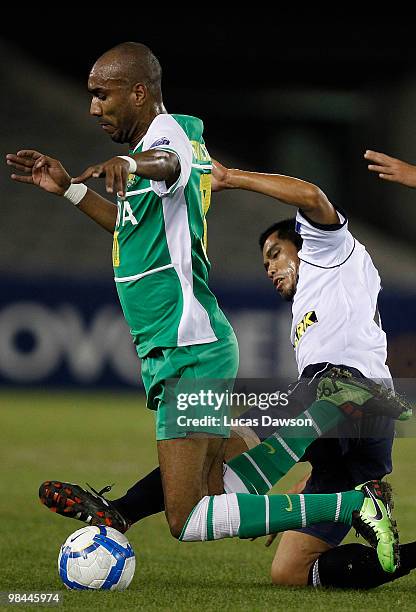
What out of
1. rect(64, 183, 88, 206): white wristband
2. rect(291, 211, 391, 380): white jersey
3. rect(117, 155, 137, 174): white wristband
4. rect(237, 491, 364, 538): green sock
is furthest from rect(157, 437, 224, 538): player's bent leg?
rect(64, 183, 88, 206): white wristband

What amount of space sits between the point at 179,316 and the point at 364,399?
0.86 meters

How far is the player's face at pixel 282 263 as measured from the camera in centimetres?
558

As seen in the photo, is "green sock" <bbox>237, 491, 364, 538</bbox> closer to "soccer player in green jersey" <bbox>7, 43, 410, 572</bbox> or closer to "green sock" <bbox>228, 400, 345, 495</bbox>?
"soccer player in green jersey" <bbox>7, 43, 410, 572</bbox>

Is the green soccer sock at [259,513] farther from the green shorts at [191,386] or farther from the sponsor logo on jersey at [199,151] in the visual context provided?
the sponsor logo on jersey at [199,151]

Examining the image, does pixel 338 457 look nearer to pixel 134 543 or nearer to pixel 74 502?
pixel 74 502

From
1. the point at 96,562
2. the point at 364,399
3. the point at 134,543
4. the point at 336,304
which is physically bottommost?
the point at 134,543

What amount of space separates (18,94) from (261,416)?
16736mm

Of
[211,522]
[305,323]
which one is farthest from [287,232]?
[211,522]

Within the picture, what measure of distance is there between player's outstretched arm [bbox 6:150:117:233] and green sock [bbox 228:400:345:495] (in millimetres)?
1206

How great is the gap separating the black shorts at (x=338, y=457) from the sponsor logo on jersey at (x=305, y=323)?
190mm

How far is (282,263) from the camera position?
18.4 ft

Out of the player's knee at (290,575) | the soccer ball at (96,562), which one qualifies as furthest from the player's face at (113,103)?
the player's knee at (290,575)

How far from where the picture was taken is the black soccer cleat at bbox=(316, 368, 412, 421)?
4.79 metres

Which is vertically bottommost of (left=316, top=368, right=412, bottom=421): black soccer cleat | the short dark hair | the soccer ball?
the soccer ball
